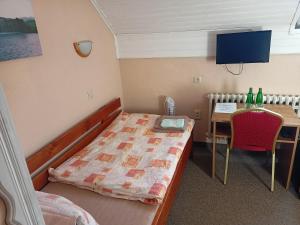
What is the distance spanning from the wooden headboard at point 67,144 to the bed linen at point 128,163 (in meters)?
0.07

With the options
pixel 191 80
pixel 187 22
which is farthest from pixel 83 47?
pixel 191 80

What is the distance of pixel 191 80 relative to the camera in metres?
2.91

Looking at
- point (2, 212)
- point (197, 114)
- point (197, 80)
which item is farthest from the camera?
point (197, 114)

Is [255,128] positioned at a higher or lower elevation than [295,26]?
lower

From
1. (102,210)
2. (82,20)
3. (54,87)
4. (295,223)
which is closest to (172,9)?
(82,20)

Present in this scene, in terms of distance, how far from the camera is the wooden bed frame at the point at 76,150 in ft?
5.71

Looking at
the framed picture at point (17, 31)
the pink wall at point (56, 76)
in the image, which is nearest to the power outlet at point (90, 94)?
the pink wall at point (56, 76)

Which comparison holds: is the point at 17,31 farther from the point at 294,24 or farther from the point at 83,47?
the point at 294,24

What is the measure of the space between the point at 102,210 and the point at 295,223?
1567 millimetres

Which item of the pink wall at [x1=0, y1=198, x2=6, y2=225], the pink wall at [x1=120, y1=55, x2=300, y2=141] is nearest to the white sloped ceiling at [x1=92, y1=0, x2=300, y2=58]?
the pink wall at [x1=120, y1=55, x2=300, y2=141]

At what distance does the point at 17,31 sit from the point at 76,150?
113 cm

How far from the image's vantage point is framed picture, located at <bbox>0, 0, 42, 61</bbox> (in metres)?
1.50

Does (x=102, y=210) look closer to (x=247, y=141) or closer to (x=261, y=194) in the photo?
(x=247, y=141)

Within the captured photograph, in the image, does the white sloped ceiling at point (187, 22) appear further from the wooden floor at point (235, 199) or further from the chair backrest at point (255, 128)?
the wooden floor at point (235, 199)
